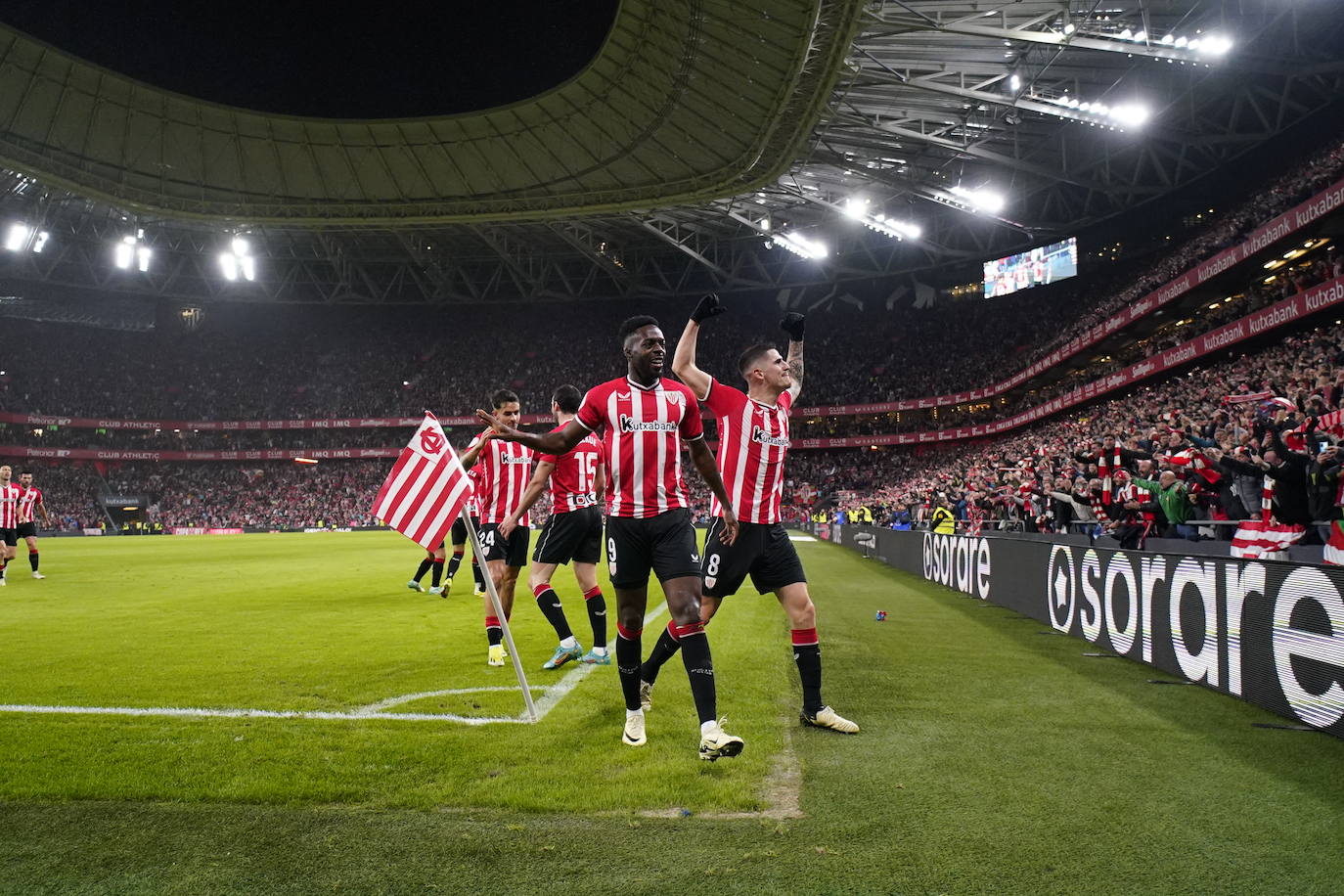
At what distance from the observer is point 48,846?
332 centimetres

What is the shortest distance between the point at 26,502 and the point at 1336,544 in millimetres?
19888

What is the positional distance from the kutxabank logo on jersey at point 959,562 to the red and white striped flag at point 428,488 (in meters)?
9.75

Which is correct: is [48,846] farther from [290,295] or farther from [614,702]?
[290,295]

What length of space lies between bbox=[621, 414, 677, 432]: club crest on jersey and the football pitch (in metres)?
1.82

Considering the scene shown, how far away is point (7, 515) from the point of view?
1534cm

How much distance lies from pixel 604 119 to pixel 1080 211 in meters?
25.4

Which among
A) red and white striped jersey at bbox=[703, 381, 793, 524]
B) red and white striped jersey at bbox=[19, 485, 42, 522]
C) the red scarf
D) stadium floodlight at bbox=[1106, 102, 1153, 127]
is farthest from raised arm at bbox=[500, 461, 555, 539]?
stadium floodlight at bbox=[1106, 102, 1153, 127]

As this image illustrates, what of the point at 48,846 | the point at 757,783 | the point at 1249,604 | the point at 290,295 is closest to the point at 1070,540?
the point at 1249,604

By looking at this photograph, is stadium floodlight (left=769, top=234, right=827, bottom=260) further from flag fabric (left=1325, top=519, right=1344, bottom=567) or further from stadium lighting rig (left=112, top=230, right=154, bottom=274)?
stadium lighting rig (left=112, top=230, right=154, bottom=274)

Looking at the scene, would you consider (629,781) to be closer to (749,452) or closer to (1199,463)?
(749,452)

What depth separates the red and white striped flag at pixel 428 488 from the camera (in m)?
5.65

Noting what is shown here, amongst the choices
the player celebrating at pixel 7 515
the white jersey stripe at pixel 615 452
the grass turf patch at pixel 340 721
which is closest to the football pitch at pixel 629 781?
the grass turf patch at pixel 340 721

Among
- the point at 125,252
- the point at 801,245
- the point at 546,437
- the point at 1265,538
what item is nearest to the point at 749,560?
the point at 546,437

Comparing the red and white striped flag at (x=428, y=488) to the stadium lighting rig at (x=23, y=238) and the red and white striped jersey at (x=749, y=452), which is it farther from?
the stadium lighting rig at (x=23, y=238)
